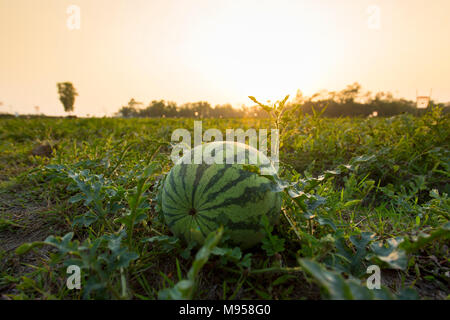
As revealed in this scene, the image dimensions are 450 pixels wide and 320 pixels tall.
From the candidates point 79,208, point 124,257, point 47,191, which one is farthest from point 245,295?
point 47,191

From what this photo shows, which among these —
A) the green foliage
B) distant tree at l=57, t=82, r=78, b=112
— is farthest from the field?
distant tree at l=57, t=82, r=78, b=112

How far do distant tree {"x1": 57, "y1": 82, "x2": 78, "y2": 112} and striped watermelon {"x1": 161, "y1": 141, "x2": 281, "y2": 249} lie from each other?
7119 centimetres

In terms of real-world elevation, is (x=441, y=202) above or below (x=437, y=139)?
below

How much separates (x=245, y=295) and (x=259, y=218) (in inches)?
14.6

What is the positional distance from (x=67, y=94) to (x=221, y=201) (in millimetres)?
73405

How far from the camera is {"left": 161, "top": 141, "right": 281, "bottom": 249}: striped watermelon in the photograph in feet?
4.09

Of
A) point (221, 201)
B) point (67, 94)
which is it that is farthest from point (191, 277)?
point (67, 94)

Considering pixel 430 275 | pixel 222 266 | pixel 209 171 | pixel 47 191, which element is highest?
pixel 209 171

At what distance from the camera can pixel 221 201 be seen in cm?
125

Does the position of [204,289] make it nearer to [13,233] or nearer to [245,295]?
[245,295]

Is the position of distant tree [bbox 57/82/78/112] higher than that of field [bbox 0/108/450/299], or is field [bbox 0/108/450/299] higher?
distant tree [bbox 57/82/78/112]

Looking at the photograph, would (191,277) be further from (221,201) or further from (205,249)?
(221,201)

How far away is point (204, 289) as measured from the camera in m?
1.20

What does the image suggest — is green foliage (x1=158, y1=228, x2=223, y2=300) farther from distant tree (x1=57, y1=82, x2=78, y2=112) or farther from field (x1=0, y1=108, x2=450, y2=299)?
distant tree (x1=57, y1=82, x2=78, y2=112)
